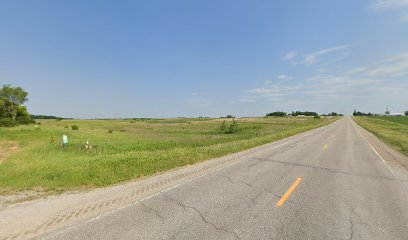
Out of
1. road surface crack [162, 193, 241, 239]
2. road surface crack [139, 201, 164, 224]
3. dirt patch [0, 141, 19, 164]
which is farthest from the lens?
dirt patch [0, 141, 19, 164]

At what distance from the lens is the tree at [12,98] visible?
207 feet

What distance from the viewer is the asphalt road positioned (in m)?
4.68

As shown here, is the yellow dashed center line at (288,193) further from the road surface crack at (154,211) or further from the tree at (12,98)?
the tree at (12,98)

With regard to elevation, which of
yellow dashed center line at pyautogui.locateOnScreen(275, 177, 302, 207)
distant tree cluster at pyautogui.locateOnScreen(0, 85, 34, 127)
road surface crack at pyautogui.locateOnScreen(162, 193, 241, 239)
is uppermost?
distant tree cluster at pyautogui.locateOnScreen(0, 85, 34, 127)

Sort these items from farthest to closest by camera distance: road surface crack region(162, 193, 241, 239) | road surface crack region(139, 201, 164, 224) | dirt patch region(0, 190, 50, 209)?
1. dirt patch region(0, 190, 50, 209)
2. road surface crack region(139, 201, 164, 224)
3. road surface crack region(162, 193, 241, 239)

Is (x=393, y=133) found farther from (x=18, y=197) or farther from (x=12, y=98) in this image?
(x=12, y=98)

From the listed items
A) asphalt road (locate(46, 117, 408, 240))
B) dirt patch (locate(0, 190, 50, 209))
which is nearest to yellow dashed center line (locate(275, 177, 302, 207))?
asphalt road (locate(46, 117, 408, 240))

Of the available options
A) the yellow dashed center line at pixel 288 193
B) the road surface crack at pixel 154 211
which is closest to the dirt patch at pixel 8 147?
the road surface crack at pixel 154 211

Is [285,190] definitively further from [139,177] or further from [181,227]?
[139,177]

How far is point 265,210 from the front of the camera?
228 inches

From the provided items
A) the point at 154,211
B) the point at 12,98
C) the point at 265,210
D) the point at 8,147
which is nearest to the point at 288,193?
the point at 265,210

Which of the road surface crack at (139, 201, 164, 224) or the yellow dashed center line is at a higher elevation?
the road surface crack at (139, 201, 164, 224)

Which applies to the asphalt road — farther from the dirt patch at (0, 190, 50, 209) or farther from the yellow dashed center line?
the dirt patch at (0, 190, 50, 209)

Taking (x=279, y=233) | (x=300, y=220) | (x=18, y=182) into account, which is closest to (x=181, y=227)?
(x=279, y=233)
